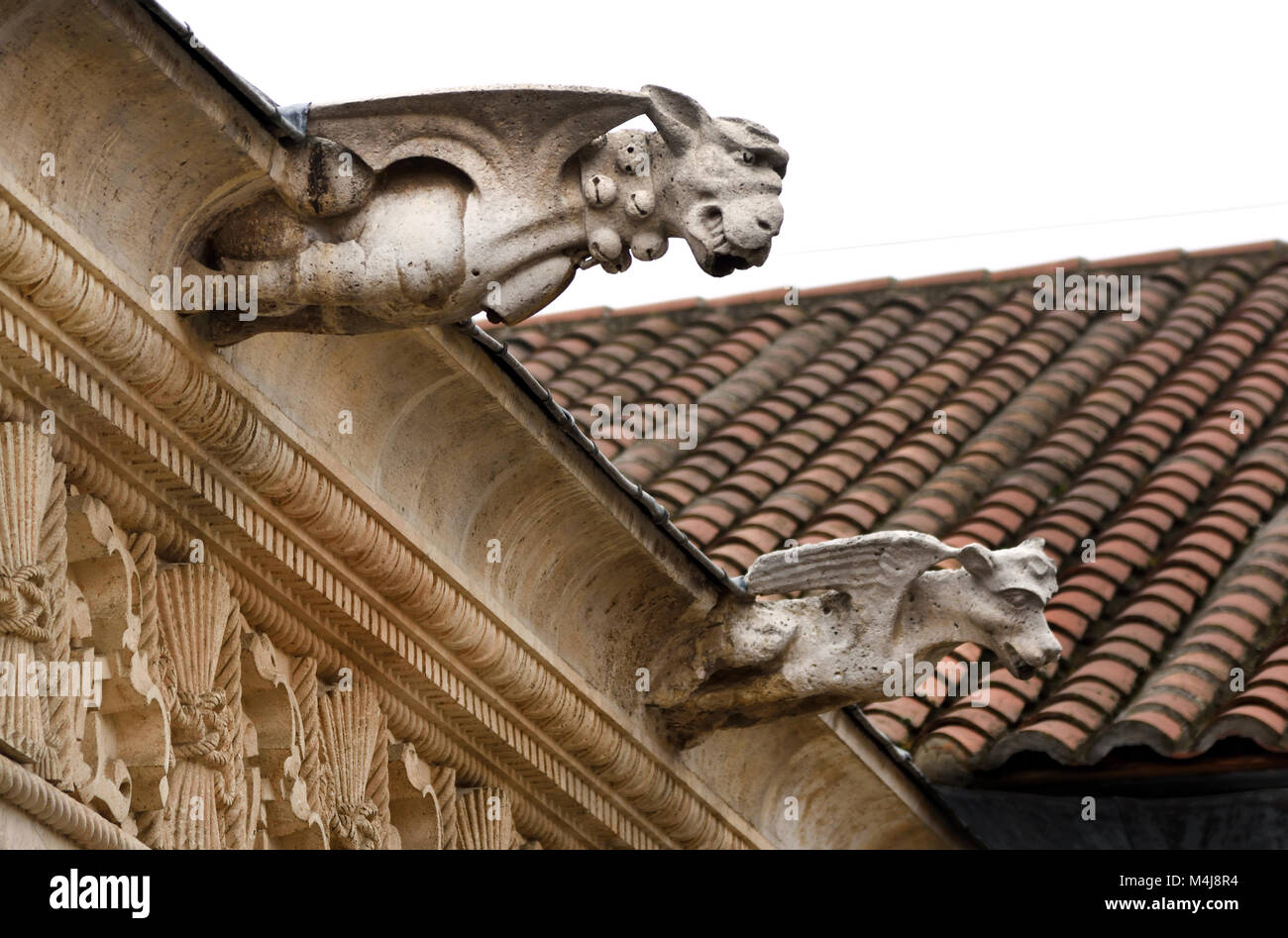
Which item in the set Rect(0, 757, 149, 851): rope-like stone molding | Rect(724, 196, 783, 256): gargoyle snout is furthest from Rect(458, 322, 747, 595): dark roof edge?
Rect(0, 757, 149, 851): rope-like stone molding

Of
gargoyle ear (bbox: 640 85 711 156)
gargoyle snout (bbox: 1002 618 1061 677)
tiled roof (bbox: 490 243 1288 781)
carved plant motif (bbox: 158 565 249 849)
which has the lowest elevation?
carved plant motif (bbox: 158 565 249 849)

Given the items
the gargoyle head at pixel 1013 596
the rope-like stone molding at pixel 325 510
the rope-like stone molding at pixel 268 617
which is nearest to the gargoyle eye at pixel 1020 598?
the gargoyle head at pixel 1013 596

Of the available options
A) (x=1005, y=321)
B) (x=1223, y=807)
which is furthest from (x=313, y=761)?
(x=1005, y=321)

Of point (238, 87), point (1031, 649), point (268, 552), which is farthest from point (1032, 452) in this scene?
point (238, 87)

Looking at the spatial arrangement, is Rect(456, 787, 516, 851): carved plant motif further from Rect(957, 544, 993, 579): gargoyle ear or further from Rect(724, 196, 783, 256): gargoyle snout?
Rect(724, 196, 783, 256): gargoyle snout

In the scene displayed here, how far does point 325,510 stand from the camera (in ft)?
18.9

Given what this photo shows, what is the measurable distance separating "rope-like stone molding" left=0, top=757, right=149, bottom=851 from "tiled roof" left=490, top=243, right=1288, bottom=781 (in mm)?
3835

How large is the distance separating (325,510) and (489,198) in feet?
2.73

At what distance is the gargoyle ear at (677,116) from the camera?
5.26 metres

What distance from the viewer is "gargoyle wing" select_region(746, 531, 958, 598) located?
679cm

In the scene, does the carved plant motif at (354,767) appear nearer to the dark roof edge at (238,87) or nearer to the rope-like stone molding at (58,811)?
the rope-like stone molding at (58,811)

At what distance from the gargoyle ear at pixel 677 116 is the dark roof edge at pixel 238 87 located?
2.07 ft

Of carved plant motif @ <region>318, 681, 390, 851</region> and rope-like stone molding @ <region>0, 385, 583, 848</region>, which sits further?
carved plant motif @ <region>318, 681, 390, 851</region>
